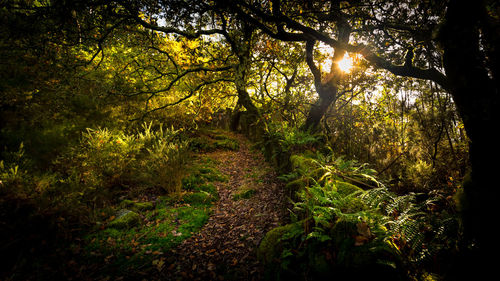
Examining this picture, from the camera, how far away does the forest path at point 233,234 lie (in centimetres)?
276

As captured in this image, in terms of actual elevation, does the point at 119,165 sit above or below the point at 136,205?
above

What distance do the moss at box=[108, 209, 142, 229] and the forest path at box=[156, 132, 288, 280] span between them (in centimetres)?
123

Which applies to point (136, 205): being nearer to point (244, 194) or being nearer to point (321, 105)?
point (244, 194)

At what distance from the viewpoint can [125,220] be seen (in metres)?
3.67

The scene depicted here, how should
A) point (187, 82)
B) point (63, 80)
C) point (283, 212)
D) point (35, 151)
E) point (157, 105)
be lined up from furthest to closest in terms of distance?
point (187, 82)
point (157, 105)
point (63, 80)
point (35, 151)
point (283, 212)

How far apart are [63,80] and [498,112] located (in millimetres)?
8685

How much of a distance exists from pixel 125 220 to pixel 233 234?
2.23m

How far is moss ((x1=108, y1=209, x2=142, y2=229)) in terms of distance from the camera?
3.58 m

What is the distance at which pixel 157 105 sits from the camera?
9.20 metres

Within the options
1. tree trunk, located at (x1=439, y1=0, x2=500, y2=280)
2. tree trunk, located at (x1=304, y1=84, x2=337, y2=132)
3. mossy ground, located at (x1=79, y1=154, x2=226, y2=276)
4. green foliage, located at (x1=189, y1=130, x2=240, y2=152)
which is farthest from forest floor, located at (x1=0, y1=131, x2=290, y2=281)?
green foliage, located at (x1=189, y1=130, x2=240, y2=152)

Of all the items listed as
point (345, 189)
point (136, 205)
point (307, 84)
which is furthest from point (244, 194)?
point (307, 84)

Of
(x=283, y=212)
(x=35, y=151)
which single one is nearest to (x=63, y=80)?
(x=35, y=151)

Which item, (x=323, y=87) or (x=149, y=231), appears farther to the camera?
(x=323, y=87)

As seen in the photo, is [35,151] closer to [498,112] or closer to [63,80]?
[63,80]
